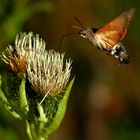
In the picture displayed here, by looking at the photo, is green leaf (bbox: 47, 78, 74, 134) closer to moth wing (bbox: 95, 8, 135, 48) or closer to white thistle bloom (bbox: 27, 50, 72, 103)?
white thistle bloom (bbox: 27, 50, 72, 103)

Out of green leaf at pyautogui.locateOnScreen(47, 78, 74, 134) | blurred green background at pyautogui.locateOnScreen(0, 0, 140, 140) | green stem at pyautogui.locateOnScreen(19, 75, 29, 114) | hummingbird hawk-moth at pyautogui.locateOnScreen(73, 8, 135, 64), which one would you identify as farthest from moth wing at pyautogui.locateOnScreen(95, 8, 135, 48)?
blurred green background at pyautogui.locateOnScreen(0, 0, 140, 140)

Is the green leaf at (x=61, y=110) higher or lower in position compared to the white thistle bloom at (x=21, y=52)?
lower

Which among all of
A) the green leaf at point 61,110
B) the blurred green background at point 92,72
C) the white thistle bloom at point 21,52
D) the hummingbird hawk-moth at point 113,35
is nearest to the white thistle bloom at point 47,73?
the white thistle bloom at point 21,52

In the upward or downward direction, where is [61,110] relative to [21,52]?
downward

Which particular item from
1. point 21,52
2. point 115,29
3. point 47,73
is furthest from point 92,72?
point 115,29

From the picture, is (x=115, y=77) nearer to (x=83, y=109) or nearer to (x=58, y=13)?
(x=83, y=109)

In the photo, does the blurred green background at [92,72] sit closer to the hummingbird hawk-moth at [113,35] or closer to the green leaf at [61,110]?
the green leaf at [61,110]

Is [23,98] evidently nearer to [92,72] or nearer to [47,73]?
[47,73]
